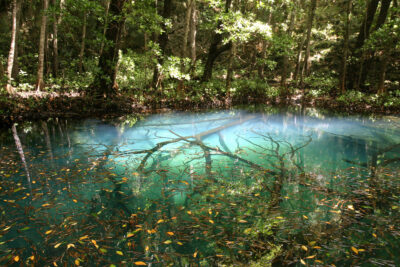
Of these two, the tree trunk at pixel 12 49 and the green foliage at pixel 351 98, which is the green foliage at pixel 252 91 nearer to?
the green foliage at pixel 351 98

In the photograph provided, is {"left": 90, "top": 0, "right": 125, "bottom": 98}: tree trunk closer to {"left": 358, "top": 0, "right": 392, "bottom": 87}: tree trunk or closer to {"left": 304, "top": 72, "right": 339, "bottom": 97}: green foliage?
{"left": 304, "top": 72, "right": 339, "bottom": 97}: green foliage

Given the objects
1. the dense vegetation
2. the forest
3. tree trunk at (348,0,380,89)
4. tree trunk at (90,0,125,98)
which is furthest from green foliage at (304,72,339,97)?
tree trunk at (90,0,125,98)

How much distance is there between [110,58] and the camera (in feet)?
37.5

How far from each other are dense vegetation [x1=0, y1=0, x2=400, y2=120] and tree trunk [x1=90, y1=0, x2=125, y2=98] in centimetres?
4

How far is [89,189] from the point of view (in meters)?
4.81

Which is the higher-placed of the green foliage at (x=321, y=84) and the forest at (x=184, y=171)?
the green foliage at (x=321, y=84)

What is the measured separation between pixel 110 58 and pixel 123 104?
2240 millimetres

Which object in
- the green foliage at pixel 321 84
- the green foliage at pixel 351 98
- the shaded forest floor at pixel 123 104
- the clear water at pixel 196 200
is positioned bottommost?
the clear water at pixel 196 200

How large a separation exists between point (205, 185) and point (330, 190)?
7.95 feet

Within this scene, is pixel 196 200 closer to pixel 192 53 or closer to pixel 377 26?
pixel 192 53

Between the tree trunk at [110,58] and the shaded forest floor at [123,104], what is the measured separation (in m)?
0.48

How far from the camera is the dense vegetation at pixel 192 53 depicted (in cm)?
1117

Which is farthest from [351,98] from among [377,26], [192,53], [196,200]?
[196,200]

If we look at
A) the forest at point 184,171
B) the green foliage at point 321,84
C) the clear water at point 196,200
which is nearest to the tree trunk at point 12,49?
the forest at point 184,171
